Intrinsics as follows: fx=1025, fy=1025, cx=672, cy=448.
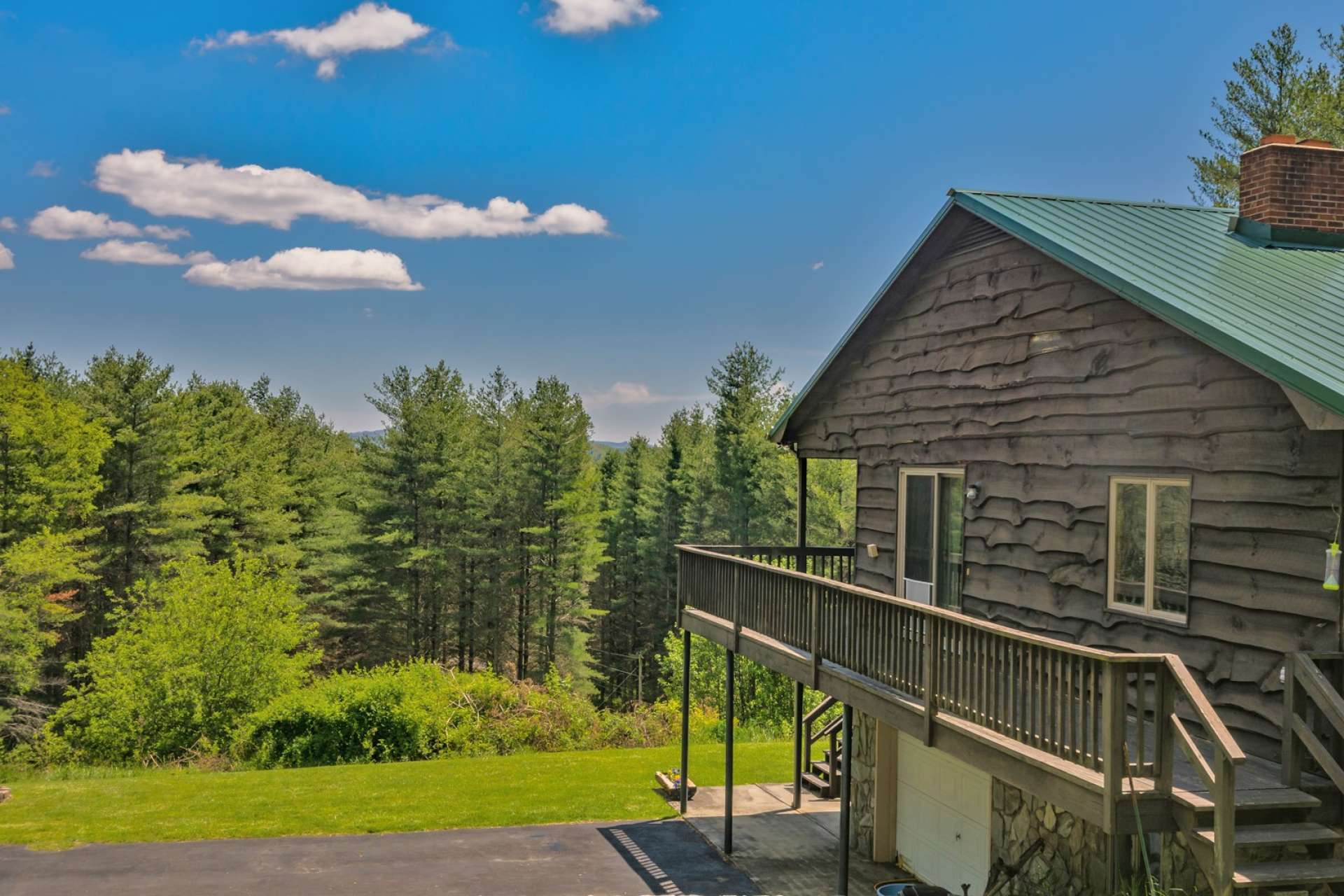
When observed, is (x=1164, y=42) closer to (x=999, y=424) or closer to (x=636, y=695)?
(x=999, y=424)

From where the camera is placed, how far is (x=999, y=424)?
33.6 ft

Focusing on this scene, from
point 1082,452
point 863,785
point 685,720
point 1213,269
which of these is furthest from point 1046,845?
point 685,720

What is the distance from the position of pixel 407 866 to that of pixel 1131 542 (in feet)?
31.0

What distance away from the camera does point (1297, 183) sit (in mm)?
9695

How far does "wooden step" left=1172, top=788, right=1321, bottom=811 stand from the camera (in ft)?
19.6

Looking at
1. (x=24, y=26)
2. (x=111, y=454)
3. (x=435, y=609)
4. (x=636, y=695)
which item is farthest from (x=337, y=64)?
(x=636, y=695)

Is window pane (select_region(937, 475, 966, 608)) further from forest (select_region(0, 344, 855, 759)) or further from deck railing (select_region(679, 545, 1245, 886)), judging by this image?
forest (select_region(0, 344, 855, 759))

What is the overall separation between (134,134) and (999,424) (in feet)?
202

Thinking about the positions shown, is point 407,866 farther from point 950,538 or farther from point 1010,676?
point 1010,676

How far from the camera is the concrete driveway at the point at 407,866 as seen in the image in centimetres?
1187

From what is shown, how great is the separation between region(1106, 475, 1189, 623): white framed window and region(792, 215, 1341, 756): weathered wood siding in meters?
0.10

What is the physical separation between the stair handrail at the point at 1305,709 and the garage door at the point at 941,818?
4339 mm

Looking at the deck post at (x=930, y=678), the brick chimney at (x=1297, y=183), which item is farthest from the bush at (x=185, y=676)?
the brick chimney at (x=1297, y=183)

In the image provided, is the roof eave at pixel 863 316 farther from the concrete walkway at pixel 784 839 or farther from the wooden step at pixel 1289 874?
the wooden step at pixel 1289 874
